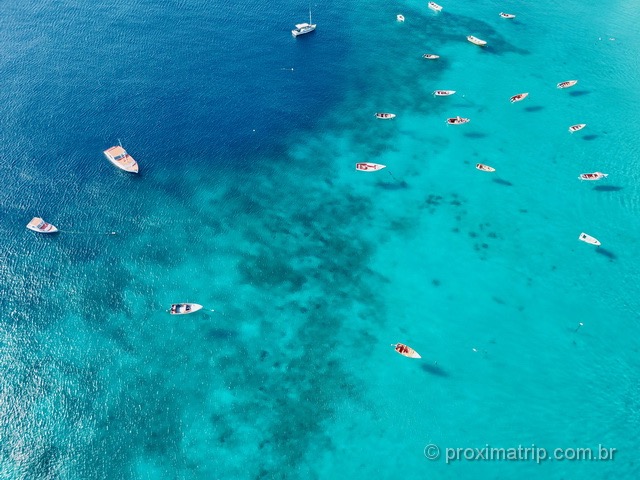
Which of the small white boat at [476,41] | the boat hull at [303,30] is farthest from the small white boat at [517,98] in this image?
the boat hull at [303,30]

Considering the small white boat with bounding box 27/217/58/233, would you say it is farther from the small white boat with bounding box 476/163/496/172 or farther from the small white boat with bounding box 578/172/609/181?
the small white boat with bounding box 578/172/609/181

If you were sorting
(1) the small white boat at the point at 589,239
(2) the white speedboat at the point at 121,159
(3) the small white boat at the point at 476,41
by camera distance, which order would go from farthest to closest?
1. (3) the small white boat at the point at 476,41
2. (2) the white speedboat at the point at 121,159
3. (1) the small white boat at the point at 589,239

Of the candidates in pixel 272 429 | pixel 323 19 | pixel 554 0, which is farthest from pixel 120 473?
pixel 554 0

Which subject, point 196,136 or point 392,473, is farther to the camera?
point 196,136

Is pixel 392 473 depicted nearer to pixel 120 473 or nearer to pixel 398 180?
pixel 120 473

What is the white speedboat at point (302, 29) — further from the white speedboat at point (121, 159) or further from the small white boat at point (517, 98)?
the white speedboat at point (121, 159)

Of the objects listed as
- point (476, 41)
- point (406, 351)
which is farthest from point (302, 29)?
point (406, 351)

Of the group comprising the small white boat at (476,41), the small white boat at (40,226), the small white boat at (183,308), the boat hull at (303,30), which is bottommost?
the small white boat at (183,308)
